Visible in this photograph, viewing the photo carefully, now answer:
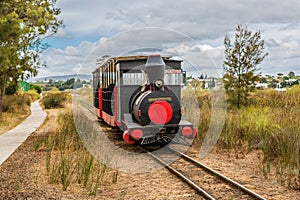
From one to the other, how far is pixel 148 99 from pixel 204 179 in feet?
10.6

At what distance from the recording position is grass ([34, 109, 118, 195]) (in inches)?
337

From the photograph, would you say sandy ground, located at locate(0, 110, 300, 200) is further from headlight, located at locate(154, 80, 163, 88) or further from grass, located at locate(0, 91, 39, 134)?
grass, located at locate(0, 91, 39, 134)

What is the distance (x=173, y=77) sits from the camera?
13.2 meters

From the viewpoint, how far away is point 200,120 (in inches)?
587

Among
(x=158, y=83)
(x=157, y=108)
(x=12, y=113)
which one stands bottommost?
(x=12, y=113)

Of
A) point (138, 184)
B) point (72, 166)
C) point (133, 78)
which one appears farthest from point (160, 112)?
point (138, 184)

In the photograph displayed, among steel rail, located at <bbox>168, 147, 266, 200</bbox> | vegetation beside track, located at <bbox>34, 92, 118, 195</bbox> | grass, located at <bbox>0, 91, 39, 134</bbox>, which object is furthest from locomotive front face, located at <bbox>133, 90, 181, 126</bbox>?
grass, located at <bbox>0, 91, 39, 134</bbox>

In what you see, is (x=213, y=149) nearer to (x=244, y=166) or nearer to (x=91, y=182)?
(x=244, y=166)

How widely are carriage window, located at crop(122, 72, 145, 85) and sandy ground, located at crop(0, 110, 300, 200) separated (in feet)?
10.5

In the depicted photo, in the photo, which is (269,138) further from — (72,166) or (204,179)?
(72,166)

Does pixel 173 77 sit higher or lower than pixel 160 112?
higher

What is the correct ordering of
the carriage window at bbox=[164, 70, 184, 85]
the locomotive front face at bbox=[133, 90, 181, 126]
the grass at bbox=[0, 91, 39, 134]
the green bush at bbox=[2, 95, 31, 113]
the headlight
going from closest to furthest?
the locomotive front face at bbox=[133, 90, 181, 126], the headlight, the carriage window at bbox=[164, 70, 184, 85], the grass at bbox=[0, 91, 39, 134], the green bush at bbox=[2, 95, 31, 113]

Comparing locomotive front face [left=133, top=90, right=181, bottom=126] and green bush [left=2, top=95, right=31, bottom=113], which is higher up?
locomotive front face [left=133, top=90, right=181, bottom=126]

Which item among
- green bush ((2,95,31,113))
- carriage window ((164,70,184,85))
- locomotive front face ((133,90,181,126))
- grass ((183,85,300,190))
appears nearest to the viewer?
grass ((183,85,300,190))
